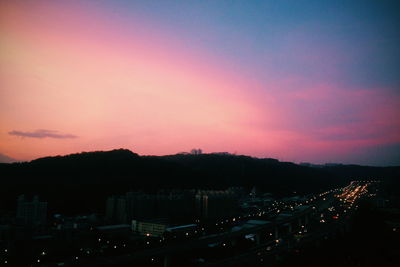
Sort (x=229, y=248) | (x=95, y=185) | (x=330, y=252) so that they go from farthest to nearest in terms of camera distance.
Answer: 1. (x=95, y=185)
2. (x=229, y=248)
3. (x=330, y=252)

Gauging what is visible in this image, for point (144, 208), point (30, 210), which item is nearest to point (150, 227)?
point (144, 208)

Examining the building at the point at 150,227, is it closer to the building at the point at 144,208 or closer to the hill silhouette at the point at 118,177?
the building at the point at 144,208

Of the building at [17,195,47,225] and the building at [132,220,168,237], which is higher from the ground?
the building at [17,195,47,225]

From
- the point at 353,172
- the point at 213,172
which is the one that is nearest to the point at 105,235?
the point at 213,172

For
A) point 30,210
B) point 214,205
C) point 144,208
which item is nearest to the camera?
point 30,210

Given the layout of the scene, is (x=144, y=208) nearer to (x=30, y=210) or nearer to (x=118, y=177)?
(x=30, y=210)

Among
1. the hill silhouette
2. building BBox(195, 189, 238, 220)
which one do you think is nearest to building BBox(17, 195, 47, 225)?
the hill silhouette

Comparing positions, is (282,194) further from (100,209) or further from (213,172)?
(100,209)

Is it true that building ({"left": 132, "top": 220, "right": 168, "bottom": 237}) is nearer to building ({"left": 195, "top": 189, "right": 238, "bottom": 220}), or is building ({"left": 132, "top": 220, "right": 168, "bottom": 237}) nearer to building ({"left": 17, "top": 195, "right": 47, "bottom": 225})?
building ({"left": 17, "top": 195, "right": 47, "bottom": 225})
